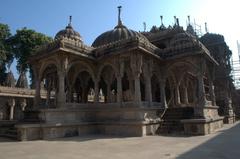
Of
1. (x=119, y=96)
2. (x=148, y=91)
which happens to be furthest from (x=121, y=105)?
(x=148, y=91)

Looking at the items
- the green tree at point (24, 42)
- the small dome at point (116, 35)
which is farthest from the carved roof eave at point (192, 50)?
the green tree at point (24, 42)

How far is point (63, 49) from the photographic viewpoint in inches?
652

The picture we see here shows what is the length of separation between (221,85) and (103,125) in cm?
2350

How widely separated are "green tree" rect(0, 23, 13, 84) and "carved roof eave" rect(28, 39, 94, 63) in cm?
1493

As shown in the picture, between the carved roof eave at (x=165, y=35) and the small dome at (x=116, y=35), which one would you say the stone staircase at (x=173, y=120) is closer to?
the small dome at (x=116, y=35)

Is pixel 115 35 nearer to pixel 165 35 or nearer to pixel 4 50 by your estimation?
pixel 165 35

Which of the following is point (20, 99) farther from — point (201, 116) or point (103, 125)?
point (201, 116)

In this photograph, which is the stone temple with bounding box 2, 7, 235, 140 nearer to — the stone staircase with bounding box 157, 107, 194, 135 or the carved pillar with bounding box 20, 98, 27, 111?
the stone staircase with bounding box 157, 107, 194, 135

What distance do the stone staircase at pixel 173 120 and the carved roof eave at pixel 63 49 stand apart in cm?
767

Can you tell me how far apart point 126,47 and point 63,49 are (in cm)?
453

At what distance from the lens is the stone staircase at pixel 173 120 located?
1720 centimetres

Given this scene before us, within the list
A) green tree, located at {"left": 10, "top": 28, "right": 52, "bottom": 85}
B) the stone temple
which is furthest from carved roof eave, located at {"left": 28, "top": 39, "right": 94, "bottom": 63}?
green tree, located at {"left": 10, "top": 28, "right": 52, "bottom": 85}

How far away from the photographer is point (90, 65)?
763 inches

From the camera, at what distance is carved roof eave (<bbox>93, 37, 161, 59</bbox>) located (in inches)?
670
